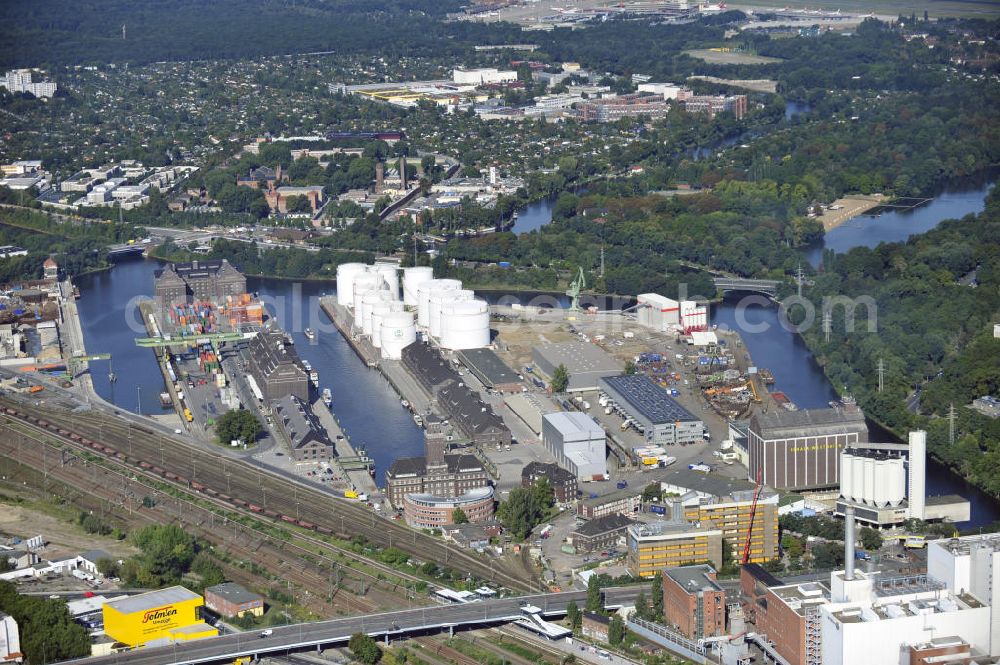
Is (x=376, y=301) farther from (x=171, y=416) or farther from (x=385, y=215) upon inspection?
(x=385, y=215)

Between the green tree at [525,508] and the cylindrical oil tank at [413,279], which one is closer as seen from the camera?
the green tree at [525,508]

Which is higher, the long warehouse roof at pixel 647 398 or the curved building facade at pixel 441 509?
the long warehouse roof at pixel 647 398

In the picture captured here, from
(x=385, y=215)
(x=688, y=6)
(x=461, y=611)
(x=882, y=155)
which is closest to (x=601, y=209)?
(x=385, y=215)

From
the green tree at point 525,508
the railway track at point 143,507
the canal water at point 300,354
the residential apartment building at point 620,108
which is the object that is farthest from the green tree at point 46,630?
the residential apartment building at point 620,108

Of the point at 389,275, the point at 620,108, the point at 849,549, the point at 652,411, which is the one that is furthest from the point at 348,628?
the point at 620,108

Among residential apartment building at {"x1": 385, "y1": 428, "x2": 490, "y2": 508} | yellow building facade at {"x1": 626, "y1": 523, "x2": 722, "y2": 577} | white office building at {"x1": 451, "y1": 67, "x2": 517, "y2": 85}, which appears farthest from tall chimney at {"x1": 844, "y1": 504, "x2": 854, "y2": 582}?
white office building at {"x1": 451, "y1": 67, "x2": 517, "y2": 85}

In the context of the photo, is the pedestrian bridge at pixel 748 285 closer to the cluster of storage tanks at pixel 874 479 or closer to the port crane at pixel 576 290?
the port crane at pixel 576 290
